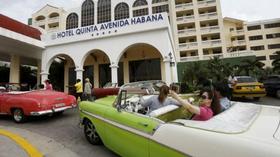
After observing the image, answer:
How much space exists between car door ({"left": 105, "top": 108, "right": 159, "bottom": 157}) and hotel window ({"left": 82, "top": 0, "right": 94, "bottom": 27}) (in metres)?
37.0

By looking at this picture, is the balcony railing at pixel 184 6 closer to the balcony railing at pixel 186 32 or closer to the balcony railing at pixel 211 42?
the balcony railing at pixel 186 32

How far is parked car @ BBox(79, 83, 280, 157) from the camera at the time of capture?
1572mm

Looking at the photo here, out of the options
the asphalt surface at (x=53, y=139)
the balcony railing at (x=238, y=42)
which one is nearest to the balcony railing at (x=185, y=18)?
the balcony railing at (x=238, y=42)

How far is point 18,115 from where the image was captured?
243 inches

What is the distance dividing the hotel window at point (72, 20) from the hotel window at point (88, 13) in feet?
5.44

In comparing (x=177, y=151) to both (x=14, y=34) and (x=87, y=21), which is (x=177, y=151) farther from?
(x=87, y=21)

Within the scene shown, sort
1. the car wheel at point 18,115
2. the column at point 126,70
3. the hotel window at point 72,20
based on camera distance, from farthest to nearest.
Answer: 1. the hotel window at point 72,20
2. the column at point 126,70
3. the car wheel at point 18,115

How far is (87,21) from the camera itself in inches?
1469

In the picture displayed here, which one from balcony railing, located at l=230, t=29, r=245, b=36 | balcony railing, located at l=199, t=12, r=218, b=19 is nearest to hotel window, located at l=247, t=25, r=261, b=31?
balcony railing, located at l=230, t=29, r=245, b=36

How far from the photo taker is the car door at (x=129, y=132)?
235 cm

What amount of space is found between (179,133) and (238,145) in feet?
1.85

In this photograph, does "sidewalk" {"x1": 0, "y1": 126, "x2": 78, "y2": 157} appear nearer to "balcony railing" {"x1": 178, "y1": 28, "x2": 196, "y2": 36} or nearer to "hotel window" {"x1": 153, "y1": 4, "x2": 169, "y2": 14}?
"balcony railing" {"x1": 178, "y1": 28, "x2": 196, "y2": 36}

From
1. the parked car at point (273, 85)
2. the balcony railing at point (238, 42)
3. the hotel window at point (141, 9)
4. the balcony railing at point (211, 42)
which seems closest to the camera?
the parked car at point (273, 85)

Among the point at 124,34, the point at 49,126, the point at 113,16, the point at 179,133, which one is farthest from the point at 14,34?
the point at 113,16
